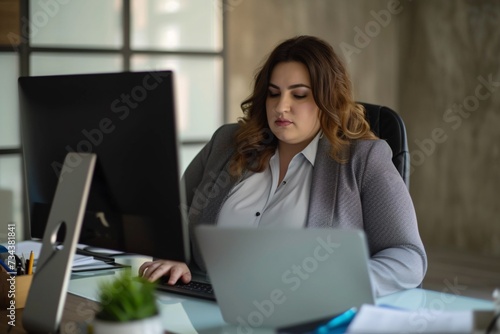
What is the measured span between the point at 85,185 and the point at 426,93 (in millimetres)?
5418

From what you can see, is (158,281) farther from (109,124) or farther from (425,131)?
(425,131)

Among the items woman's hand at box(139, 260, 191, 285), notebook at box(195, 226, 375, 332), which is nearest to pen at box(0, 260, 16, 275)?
woman's hand at box(139, 260, 191, 285)

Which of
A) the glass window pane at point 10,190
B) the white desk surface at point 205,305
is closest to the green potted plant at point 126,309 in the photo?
the white desk surface at point 205,305

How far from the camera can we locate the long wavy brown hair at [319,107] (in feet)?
7.79

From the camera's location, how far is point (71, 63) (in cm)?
476

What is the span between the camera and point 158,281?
6.61ft

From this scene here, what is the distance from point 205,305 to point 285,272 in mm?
406

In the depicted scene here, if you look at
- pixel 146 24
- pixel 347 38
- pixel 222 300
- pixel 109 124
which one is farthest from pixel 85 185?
pixel 347 38

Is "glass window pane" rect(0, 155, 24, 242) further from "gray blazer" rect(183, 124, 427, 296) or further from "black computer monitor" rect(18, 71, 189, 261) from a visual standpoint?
"black computer monitor" rect(18, 71, 189, 261)

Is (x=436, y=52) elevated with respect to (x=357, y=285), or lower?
elevated

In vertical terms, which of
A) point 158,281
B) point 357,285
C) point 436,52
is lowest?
point 158,281

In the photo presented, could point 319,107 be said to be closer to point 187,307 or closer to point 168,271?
point 168,271

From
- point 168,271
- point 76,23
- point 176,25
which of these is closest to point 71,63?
point 76,23

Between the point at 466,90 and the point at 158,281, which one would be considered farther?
the point at 466,90
